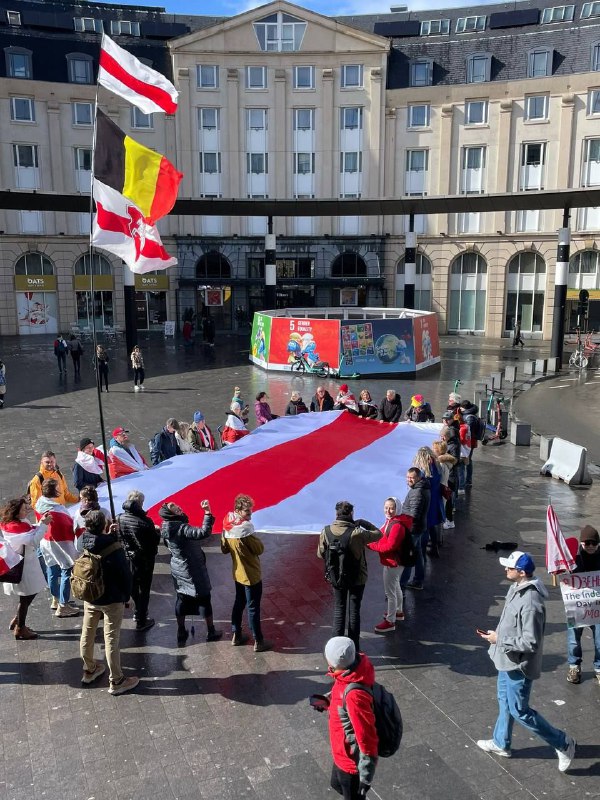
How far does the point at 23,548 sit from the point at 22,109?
43.1 meters

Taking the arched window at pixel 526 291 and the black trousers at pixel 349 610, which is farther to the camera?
the arched window at pixel 526 291

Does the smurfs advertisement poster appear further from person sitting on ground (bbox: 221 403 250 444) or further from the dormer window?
the dormer window

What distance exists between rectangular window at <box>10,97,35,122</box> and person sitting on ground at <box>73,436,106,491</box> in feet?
131

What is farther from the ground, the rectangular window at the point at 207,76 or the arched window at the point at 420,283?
the rectangular window at the point at 207,76

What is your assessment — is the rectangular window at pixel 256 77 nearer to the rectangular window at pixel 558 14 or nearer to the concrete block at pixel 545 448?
the rectangular window at pixel 558 14

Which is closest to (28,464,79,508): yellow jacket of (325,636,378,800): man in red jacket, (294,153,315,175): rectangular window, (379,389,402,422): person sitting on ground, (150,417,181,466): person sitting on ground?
(150,417,181,466): person sitting on ground

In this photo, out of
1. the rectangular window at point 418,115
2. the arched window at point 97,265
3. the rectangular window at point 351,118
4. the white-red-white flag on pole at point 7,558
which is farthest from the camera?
the arched window at point 97,265

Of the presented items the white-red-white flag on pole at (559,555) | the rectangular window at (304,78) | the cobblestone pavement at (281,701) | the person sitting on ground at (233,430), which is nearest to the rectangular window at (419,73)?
the rectangular window at (304,78)

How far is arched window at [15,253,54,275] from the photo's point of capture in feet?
148

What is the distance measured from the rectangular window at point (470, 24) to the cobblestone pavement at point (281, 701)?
43474mm

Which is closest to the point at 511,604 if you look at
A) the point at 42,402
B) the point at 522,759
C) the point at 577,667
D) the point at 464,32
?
the point at 522,759

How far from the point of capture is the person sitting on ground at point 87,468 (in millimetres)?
10266

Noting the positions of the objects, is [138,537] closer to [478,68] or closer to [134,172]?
[134,172]

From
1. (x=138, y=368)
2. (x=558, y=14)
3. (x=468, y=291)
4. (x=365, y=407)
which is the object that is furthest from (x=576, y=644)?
(x=558, y=14)
